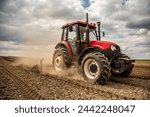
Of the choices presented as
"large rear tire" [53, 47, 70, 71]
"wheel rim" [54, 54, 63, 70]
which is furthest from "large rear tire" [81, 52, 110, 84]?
"wheel rim" [54, 54, 63, 70]

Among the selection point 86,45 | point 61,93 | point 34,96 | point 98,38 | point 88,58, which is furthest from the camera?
point 98,38

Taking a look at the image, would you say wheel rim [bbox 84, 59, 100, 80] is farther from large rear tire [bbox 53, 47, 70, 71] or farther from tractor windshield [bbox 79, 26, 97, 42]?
large rear tire [bbox 53, 47, 70, 71]

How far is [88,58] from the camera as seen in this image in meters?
8.86

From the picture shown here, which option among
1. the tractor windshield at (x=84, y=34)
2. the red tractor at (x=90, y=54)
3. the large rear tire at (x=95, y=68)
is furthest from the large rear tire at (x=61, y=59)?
the large rear tire at (x=95, y=68)

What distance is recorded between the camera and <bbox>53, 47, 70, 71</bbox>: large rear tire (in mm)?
10516

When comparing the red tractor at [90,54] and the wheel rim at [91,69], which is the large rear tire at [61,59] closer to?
the red tractor at [90,54]

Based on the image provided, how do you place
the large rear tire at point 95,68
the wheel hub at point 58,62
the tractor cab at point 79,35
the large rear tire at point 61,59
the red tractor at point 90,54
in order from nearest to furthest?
1. the large rear tire at point 95,68
2. the red tractor at point 90,54
3. the tractor cab at point 79,35
4. the large rear tire at point 61,59
5. the wheel hub at point 58,62

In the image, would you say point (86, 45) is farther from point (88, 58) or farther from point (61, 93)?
point (61, 93)

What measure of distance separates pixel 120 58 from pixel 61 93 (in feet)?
10.5

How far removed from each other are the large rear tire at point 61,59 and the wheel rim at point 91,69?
1.60 metres

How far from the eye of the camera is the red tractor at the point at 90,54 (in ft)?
27.4

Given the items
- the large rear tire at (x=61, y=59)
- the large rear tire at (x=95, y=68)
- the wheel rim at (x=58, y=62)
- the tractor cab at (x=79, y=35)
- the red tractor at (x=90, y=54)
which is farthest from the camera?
the wheel rim at (x=58, y=62)

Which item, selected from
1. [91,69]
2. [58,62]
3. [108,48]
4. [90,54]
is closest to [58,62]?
[58,62]

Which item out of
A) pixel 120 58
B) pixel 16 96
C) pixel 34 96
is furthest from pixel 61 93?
pixel 120 58
